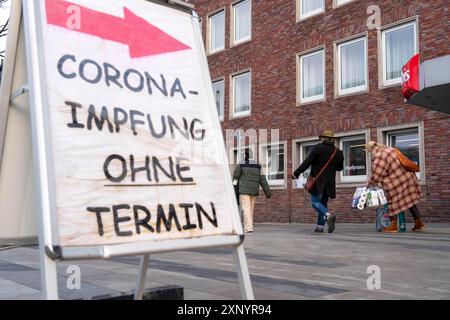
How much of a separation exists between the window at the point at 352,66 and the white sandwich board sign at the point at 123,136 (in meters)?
12.9

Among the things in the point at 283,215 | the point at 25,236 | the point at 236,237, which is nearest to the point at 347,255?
the point at 236,237

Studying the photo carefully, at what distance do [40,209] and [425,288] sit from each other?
3.13 meters

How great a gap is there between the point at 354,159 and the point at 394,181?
233 inches

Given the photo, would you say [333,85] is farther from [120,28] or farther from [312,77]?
[120,28]

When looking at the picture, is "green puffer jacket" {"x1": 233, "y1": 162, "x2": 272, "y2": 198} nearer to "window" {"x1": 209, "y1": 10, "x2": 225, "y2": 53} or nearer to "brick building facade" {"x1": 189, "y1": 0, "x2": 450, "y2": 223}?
"brick building facade" {"x1": 189, "y1": 0, "x2": 450, "y2": 223}

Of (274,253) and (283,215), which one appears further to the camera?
(283,215)

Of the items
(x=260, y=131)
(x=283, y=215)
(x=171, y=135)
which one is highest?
(x=260, y=131)

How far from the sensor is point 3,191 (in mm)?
2869

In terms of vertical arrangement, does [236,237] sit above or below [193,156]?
below

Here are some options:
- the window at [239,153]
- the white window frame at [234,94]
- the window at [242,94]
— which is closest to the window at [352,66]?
the white window frame at [234,94]

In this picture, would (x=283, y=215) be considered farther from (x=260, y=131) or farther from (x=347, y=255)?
(x=347, y=255)

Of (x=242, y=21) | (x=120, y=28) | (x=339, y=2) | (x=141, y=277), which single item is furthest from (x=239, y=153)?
(x=120, y=28)

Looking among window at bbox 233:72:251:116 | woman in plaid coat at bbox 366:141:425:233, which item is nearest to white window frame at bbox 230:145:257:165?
window at bbox 233:72:251:116
